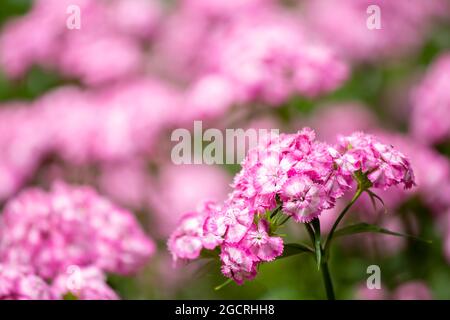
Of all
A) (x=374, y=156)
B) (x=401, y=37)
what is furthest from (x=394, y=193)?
(x=401, y=37)

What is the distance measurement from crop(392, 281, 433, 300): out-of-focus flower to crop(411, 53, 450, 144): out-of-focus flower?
65cm

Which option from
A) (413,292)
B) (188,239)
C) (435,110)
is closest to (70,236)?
(188,239)

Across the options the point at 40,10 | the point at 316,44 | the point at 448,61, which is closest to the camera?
the point at 316,44

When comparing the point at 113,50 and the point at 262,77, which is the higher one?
the point at 113,50

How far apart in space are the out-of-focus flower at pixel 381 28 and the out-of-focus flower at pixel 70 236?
1710 millimetres

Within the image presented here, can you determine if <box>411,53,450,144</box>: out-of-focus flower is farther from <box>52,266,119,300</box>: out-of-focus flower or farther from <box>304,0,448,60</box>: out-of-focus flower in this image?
<box>52,266,119,300</box>: out-of-focus flower

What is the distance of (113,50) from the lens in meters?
3.50

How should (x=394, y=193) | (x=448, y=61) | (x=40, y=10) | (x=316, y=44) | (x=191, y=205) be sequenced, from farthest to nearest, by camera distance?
1. (x=40, y=10)
2. (x=191, y=205)
3. (x=448, y=61)
4. (x=316, y=44)
5. (x=394, y=193)

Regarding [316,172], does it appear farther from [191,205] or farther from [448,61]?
[191,205]

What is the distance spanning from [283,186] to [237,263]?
0.52 ft

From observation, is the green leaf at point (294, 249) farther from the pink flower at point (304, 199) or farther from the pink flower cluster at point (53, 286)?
the pink flower cluster at point (53, 286)

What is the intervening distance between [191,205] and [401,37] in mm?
1074

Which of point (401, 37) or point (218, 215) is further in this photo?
point (401, 37)

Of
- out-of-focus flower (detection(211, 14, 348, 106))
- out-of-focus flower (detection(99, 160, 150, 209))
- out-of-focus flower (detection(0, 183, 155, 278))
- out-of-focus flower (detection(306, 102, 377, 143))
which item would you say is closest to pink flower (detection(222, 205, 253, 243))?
out-of-focus flower (detection(0, 183, 155, 278))
